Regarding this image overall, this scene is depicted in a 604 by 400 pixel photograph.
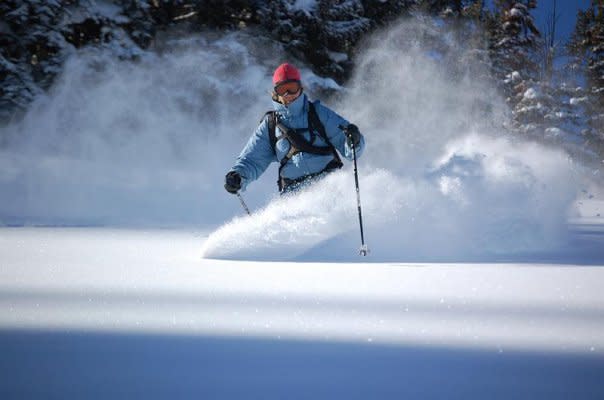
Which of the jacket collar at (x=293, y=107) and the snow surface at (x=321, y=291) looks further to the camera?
the jacket collar at (x=293, y=107)

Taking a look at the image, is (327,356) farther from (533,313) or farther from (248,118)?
(248,118)

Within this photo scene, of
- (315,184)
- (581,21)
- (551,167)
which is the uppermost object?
(315,184)

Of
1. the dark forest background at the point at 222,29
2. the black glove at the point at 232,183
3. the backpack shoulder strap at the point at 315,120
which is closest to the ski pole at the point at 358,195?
the backpack shoulder strap at the point at 315,120

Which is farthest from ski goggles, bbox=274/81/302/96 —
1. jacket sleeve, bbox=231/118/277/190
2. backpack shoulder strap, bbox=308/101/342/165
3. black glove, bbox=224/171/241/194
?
black glove, bbox=224/171/241/194

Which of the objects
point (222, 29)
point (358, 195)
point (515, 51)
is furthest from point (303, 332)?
point (515, 51)

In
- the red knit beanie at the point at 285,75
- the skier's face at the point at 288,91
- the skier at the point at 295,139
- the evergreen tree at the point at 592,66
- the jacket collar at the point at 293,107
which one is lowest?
the evergreen tree at the point at 592,66

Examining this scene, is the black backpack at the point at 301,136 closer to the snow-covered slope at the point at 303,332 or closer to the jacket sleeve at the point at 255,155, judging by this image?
the jacket sleeve at the point at 255,155

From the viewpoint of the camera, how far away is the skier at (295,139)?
4.56 meters

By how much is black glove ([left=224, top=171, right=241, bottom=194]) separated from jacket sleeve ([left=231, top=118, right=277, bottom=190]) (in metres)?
0.18

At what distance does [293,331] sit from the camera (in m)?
2.04

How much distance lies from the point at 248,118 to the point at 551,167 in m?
9.59

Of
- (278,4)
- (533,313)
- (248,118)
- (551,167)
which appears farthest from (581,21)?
(533,313)

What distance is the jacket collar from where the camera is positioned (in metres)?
4.61

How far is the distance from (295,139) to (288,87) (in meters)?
0.51
